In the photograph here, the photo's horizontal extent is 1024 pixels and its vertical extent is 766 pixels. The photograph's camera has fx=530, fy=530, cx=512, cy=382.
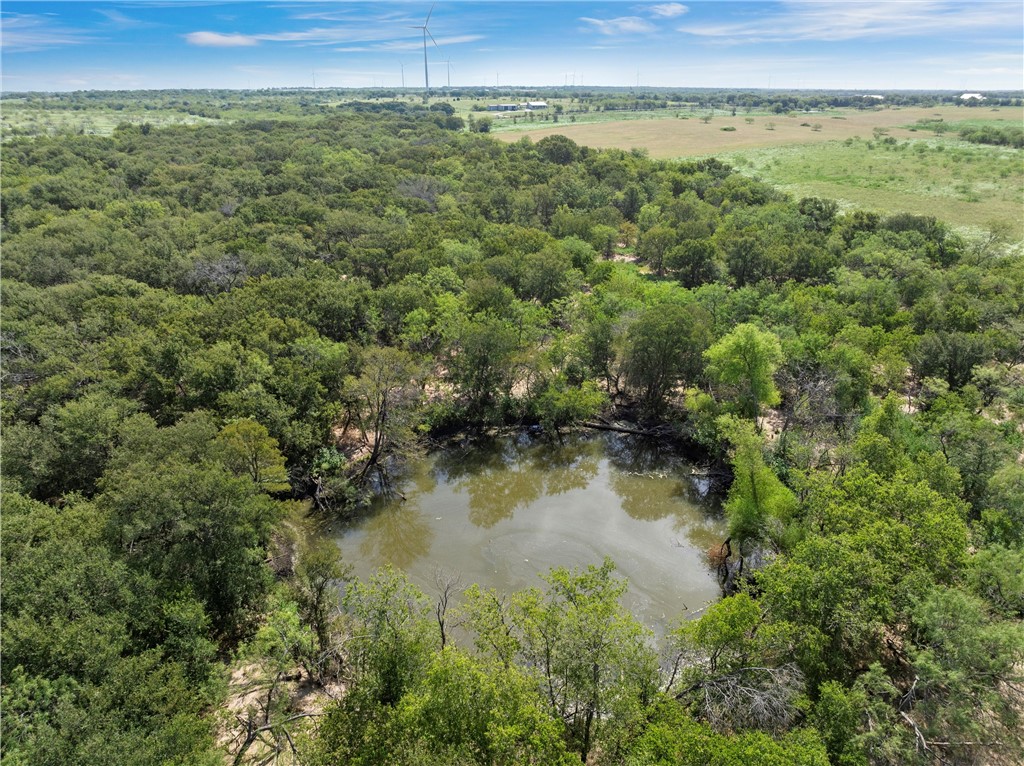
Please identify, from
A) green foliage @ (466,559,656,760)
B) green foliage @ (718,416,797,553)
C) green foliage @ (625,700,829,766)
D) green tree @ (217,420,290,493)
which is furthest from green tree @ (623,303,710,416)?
green foliage @ (625,700,829,766)

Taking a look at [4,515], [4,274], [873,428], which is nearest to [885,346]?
[873,428]

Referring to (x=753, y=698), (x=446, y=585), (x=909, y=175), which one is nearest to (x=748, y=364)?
(x=753, y=698)

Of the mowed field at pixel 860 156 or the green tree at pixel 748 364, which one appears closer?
the green tree at pixel 748 364

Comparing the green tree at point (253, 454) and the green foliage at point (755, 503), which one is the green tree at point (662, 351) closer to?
the green foliage at point (755, 503)

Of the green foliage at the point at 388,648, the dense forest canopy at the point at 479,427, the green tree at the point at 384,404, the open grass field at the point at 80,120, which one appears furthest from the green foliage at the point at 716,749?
the open grass field at the point at 80,120

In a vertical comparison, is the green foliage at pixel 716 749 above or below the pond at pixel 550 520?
above

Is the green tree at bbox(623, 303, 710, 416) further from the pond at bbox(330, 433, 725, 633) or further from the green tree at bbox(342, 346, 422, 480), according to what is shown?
the green tree at bbox(342, 346, 422, 480)

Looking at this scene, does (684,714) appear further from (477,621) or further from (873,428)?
(873,428)
